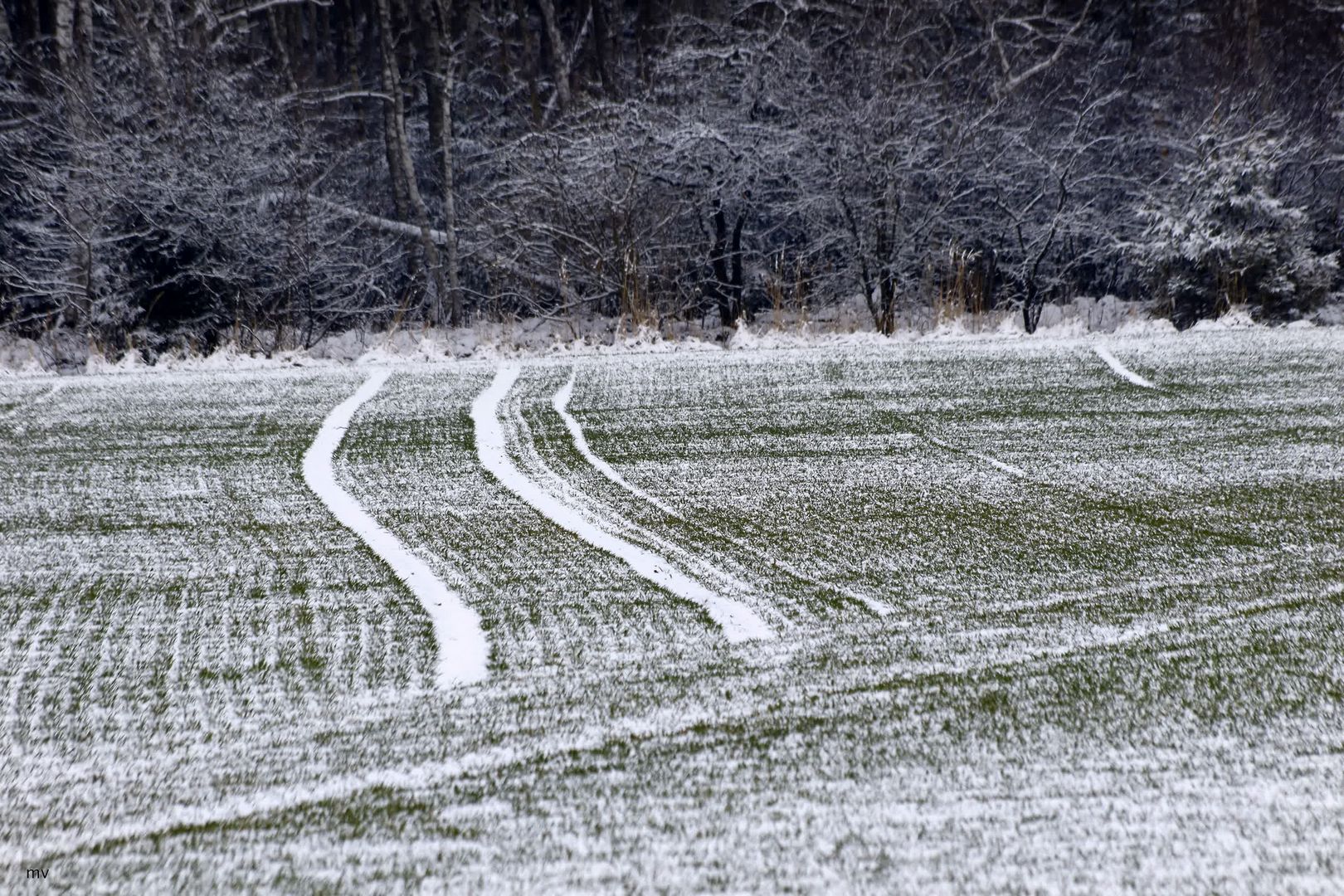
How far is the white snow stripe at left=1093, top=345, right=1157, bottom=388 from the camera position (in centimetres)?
830

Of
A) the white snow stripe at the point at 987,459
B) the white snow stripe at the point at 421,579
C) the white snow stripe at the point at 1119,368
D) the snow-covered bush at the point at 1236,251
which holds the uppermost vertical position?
the snow-covered bush at the point at 1236,251

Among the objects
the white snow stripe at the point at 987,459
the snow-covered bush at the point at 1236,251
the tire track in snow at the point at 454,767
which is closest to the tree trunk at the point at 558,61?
the snow-covered bush at the point at 1236,251

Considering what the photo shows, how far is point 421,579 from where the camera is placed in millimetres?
4344

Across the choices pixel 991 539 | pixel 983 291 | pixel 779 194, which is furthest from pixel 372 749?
pixel 779 194

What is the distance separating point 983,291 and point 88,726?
1139 cm

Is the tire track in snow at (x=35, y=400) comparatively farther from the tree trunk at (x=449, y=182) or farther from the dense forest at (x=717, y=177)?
the tree trunk at (x=449, y=182)

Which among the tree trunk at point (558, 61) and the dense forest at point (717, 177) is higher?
the tree trunk at point (558, 61)

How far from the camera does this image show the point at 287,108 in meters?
17.2

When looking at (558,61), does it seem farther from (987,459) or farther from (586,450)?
(987,459)

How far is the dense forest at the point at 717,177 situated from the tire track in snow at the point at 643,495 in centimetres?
355

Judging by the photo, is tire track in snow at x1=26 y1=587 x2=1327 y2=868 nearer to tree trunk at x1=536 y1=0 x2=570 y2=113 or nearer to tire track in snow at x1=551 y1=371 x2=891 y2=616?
tire track in snow at x1=551 y1=371 x2=891 y2=616

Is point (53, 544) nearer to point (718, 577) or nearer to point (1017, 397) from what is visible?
point (718, 577)

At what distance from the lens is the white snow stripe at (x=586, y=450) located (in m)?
5.57

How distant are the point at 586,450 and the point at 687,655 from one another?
11.1 ft
